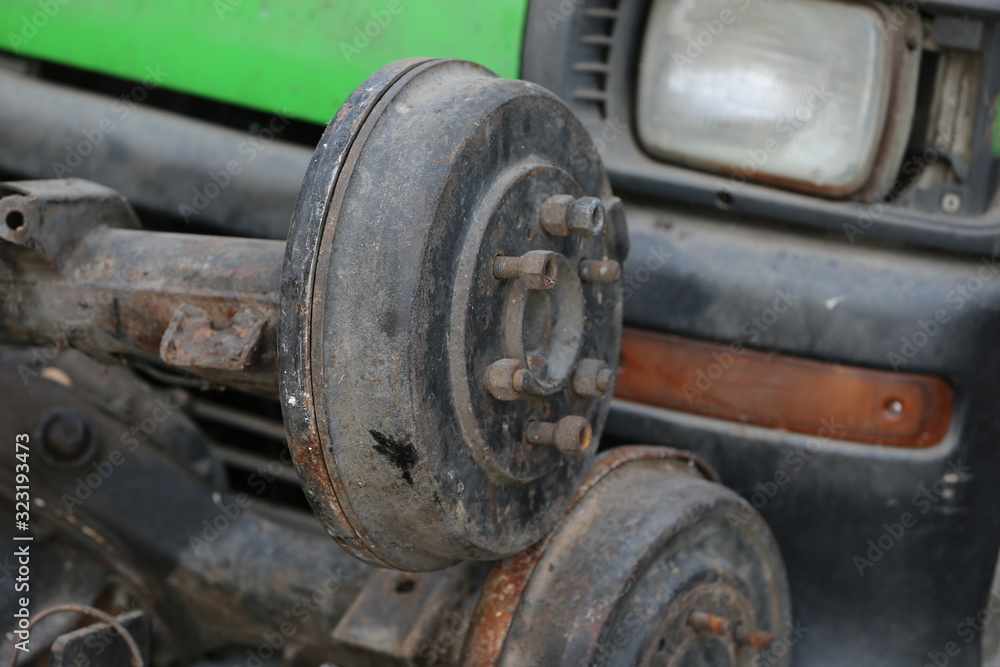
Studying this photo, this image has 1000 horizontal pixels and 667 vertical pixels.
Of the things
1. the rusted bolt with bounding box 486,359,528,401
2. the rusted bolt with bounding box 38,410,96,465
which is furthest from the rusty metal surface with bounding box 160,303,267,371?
the rusted bolt with bounding box 38,410,96,465

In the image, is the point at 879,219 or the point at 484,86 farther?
the point at 879,219

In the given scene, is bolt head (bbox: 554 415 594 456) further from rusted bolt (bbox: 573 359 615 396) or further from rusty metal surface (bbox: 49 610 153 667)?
rusty metal surface (bbox: 49 610 153 667)

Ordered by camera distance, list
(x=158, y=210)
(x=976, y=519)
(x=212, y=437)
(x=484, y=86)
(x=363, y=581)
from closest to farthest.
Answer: (x=484, y=86)
(x=363, y=581)
(x=976, y=519)
(x=158, y=210)
(x=212, y=437)

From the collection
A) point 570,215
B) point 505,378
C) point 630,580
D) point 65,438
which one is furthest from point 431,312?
point 65,438

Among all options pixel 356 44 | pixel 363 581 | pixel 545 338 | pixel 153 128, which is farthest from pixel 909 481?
pixel 153 128

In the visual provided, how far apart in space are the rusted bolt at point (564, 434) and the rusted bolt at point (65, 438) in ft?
2.58

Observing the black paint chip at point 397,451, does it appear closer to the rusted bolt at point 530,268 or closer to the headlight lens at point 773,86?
the rusted bolt at point 530,268

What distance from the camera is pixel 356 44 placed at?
1539 millimetres

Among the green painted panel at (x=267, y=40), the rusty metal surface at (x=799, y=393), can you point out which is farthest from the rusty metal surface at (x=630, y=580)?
the green painted panel at (x=267, y=40)

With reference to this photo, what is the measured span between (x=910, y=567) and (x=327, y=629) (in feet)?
2.83

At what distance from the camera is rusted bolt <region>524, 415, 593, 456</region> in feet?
3.67

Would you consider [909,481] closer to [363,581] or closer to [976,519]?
[976,519]

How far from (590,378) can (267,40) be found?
78 cm

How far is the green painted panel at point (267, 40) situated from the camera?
59.4 inches
